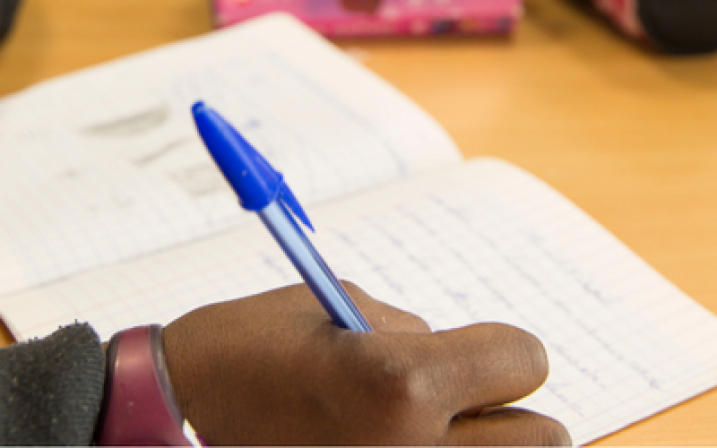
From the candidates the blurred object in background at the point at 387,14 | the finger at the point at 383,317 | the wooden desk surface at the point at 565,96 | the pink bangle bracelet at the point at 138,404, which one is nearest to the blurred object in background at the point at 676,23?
the wooden desk surface at the point at 565,96

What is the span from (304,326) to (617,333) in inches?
8.9

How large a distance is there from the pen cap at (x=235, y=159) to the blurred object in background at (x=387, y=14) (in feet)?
1.95

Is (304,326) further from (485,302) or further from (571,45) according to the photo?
(571,45)

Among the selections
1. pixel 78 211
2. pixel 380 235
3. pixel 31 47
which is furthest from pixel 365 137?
pixel 31 47

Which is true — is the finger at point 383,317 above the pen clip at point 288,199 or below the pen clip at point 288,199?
below

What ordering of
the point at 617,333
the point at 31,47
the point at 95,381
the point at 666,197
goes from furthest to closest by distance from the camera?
the point at 31,47 → the point at 666,197 → the point at 617,333 → the point at 95,381

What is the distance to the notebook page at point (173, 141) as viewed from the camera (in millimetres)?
555

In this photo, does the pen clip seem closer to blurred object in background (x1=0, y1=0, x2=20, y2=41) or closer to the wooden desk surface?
the wooden desk surface

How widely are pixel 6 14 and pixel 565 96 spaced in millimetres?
598

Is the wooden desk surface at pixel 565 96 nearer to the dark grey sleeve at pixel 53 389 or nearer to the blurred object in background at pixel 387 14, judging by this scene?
the blurred object in background at pixel 387 14

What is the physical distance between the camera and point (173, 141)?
657 millimetres

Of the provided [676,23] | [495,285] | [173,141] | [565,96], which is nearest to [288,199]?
[495,285]

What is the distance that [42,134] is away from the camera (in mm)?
667

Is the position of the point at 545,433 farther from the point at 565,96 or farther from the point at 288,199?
the point at 565,96
